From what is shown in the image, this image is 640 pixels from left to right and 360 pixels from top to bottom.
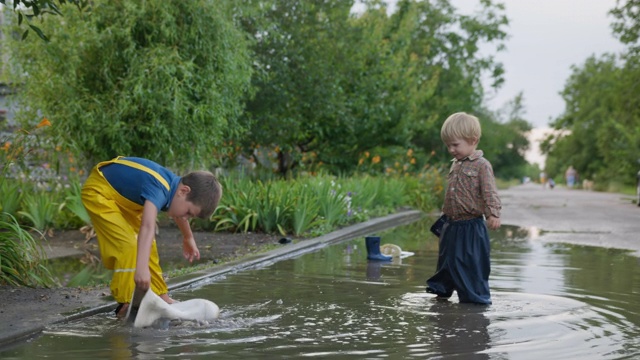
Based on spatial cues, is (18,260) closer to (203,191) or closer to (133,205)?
(133,205)

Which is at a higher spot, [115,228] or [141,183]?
[141,183]

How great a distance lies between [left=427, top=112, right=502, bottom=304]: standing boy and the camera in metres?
7.58

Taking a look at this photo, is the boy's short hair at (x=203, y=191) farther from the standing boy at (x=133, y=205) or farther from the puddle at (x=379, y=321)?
the puddle at (x=379, y=321)

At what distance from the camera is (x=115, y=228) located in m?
6.50

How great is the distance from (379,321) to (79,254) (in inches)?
259

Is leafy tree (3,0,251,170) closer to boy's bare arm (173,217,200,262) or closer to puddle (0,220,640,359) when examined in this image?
puddle (0,220,640,359)

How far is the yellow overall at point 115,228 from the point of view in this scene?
6492 millimetres

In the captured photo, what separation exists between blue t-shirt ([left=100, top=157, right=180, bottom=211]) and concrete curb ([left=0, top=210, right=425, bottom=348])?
1.03m

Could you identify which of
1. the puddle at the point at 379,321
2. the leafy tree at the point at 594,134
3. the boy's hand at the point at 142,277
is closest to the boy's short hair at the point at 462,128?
the puddle at the point at 379,321

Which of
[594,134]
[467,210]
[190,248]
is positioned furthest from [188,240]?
[594,134]

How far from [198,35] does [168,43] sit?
490 millimetres

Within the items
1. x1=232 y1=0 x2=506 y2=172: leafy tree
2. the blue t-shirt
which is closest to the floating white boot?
the blue t-shirt

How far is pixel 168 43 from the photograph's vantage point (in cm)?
1405

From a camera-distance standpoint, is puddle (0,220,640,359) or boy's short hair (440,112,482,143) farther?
boy's short hair (440,112,482,143)
